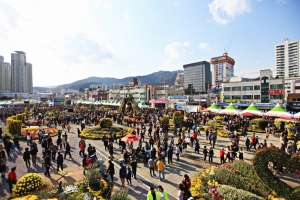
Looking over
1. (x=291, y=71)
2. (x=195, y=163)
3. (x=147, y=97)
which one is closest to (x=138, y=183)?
(x=195, y=163)

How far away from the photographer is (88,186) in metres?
9.60

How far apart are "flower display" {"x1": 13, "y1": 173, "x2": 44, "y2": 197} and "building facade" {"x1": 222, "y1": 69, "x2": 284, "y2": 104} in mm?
56101

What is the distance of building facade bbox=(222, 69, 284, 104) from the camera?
49.3 metres

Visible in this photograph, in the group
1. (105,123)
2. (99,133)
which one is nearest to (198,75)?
(105,123)

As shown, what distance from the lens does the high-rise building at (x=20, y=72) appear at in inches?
6442

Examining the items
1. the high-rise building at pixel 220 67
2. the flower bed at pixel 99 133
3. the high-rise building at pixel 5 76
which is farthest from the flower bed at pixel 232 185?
the high-rise building at pixel 5 76

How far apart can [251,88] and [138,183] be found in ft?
178

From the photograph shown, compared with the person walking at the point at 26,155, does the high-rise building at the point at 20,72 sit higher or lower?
higher

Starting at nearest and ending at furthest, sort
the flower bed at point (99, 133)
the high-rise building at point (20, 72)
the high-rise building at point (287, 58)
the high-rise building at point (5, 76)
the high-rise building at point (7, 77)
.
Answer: the flower bed at point (99, 133) → the high-rise building at point (287, 58) → the high-rise building at point (5, 76) → the high-rise building at point (7, 77) → the high-rise building at point (20, 72)

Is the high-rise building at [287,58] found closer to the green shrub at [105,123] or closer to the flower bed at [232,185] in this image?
the green shrub at [105,123]

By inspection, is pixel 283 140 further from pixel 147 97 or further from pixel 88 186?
pixel 147 97

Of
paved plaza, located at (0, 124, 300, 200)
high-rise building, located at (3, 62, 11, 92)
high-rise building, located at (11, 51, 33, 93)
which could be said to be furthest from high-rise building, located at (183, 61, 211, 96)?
high-rise building, located at (3, 62, 11, 92)

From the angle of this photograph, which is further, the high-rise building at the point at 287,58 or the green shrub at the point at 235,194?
the high-rise building at the point at 287,58

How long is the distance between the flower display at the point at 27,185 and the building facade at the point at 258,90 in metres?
56.1
